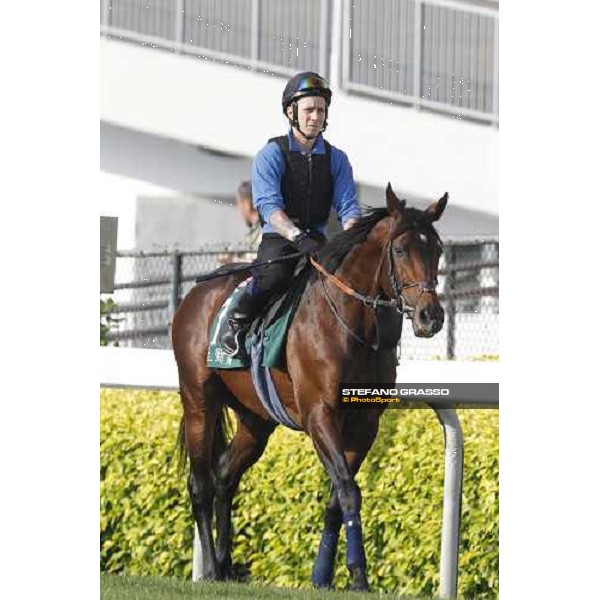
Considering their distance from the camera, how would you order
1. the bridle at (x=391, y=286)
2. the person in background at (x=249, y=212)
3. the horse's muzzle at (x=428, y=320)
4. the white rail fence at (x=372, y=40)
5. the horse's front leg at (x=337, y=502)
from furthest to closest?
the person in background at (x=249, y=212)
the white rail fence at (x=372, y=40)
the horse's front leg at (x=337, y=502)
the bridle at (x=391, y=286)
the horse's muzzle at (x=428, y=320)

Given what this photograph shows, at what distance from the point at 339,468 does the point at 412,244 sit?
1003 millimetres

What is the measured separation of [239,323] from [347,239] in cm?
75

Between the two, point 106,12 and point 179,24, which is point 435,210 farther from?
point 106,12

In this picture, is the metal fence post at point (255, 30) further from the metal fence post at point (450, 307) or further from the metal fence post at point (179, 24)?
the metal fence post at point (450, 307)

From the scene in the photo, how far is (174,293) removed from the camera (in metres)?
11.9

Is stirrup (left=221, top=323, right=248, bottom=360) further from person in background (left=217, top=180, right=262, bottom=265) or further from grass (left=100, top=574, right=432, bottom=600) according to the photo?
grass (left=100, top=574, right=432, bottom=600)

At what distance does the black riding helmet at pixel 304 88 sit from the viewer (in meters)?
9.99

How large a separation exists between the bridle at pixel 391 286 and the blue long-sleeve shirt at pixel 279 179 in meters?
0.29

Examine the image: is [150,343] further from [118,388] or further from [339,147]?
[339,147]

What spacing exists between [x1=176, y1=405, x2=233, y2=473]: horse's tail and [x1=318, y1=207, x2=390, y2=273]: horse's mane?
1198 millimetres

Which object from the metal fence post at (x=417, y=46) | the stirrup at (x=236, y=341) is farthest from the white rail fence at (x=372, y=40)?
the stirrup at (x=236, y=341)

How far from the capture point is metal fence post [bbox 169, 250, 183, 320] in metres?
11.8
